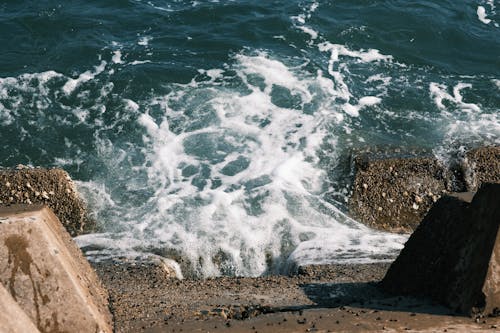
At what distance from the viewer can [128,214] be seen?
42.3ft

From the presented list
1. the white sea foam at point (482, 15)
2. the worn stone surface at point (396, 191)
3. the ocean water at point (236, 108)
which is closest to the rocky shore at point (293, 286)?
the worn stone surface at point (396, 191)

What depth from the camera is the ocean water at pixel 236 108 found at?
12.4 meters

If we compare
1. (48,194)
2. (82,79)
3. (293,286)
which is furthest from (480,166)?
(82,79)

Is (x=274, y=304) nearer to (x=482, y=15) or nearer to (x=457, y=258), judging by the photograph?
(x=457, y=258)

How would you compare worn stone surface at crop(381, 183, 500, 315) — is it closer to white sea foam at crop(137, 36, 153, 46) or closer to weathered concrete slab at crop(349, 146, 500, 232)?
weathered concrete slab at crop(349, 146, 500, 232)

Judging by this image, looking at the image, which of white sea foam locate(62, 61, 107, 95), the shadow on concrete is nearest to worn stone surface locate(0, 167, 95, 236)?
white sea foam locate(62, 61, 107, 95)

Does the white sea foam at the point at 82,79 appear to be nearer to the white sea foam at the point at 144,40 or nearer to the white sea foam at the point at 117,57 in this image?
the white sea foam at the point at 117,57

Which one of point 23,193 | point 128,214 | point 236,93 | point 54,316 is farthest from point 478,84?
point 54,316

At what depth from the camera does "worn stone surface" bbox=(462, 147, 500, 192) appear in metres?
13.2

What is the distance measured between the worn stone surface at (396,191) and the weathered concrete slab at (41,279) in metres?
6.77

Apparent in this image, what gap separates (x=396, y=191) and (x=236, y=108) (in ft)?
16.7

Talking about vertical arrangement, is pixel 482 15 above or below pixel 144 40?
above

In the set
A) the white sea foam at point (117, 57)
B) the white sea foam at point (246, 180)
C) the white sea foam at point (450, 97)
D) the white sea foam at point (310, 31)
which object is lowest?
the white sea foam at point (246, 180)

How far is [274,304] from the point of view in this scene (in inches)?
330
